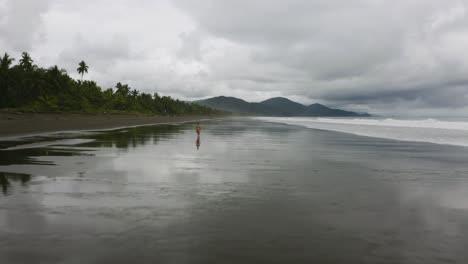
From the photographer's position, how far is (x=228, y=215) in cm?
708

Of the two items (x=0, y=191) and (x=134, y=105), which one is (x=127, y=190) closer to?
(x=0, y=191)

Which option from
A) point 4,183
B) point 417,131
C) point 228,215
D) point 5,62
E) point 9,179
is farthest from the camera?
point 5,62

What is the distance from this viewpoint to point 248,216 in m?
7.05

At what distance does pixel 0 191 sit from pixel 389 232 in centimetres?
939

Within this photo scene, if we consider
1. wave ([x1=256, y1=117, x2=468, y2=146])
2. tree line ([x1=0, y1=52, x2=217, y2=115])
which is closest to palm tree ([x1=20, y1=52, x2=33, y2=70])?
tree line ([x1=0, y1=52, x2=217, y2=115])

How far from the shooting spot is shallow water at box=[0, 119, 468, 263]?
5.21 metres

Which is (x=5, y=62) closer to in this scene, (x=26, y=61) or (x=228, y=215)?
(x=26, y=61)

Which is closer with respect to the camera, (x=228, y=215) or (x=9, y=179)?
(x=228, y=215)

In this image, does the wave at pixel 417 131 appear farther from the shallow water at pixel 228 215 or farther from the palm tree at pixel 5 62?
the palm tree at pixel 5 62

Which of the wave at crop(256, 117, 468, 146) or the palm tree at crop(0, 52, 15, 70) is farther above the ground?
the palm tree at crop(0, 52, 15, 70)

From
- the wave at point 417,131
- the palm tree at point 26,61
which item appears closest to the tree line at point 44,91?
the palm tree at point 26,61

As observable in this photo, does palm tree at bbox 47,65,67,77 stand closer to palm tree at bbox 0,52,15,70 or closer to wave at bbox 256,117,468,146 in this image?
palm tree at bbox 0,52,15,70

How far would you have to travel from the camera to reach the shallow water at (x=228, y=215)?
17.1 ft

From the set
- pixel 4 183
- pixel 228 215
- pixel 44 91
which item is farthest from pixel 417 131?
pixel 44 91
